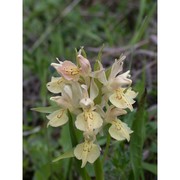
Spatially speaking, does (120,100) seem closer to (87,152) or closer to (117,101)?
(117,101)

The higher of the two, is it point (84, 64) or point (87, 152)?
point (84, 64)

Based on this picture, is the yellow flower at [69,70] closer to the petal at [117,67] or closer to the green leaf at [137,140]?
the petal at [117,67]

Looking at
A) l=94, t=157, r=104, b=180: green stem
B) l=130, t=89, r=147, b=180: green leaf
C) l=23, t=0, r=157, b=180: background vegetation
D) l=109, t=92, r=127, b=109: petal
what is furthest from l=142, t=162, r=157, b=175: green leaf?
l=109, t=92, r=127, b=109: petal

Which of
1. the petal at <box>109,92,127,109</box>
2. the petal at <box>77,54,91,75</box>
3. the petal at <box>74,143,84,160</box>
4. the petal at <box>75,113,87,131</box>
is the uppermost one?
the petal at <box>77,54,91,75</box>

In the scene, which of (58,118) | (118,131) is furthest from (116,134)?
(58,118)

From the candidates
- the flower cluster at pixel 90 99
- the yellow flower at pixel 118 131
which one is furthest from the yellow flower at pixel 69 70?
the yellow flower at pixel 118 131

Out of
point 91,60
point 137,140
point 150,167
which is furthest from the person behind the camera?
point 91,60

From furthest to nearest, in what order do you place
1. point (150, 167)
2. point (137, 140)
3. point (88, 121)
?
point (150, 167) → point (137, 140) → point (88, 121)

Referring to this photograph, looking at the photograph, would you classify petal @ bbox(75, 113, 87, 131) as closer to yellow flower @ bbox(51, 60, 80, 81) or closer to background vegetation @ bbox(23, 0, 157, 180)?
yellow flower @ bbox(51, 60, 80, 81)

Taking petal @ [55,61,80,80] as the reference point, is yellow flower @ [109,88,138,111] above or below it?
below
